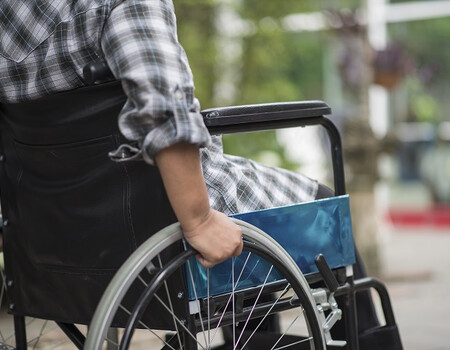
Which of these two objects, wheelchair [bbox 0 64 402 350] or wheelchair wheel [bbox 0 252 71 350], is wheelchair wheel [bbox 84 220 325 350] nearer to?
wheelchair [bbox 0 64 402 350]

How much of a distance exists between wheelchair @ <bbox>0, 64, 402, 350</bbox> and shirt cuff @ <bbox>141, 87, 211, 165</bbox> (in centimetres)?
15

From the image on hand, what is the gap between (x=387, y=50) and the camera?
6.43m

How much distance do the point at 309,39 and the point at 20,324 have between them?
702 cm

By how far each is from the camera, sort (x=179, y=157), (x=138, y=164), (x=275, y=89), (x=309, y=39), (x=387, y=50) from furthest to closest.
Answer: (x=309, y=39)
(x=387, y=50)
(x=275, y=89)
(x=138, y=164)
(x=179, y=157)

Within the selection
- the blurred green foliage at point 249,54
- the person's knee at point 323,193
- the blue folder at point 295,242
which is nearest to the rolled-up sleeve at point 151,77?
the blue folder at point 295,242

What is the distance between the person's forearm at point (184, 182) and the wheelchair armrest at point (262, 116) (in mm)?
202

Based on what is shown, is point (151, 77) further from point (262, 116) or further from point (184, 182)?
point (262, 116)

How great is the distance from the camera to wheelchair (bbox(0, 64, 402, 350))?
162 centimetres

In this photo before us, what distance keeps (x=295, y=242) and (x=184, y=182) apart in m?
0.49

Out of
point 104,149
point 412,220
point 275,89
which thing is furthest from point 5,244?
point 412,220

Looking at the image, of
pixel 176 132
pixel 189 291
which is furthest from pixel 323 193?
pixel 176 132

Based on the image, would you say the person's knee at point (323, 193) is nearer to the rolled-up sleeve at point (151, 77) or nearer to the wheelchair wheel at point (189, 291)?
the wheelchair wheel at point (189, 291)

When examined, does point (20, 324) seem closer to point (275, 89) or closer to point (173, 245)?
point (173, 245)

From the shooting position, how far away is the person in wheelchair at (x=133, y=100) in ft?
4.90
